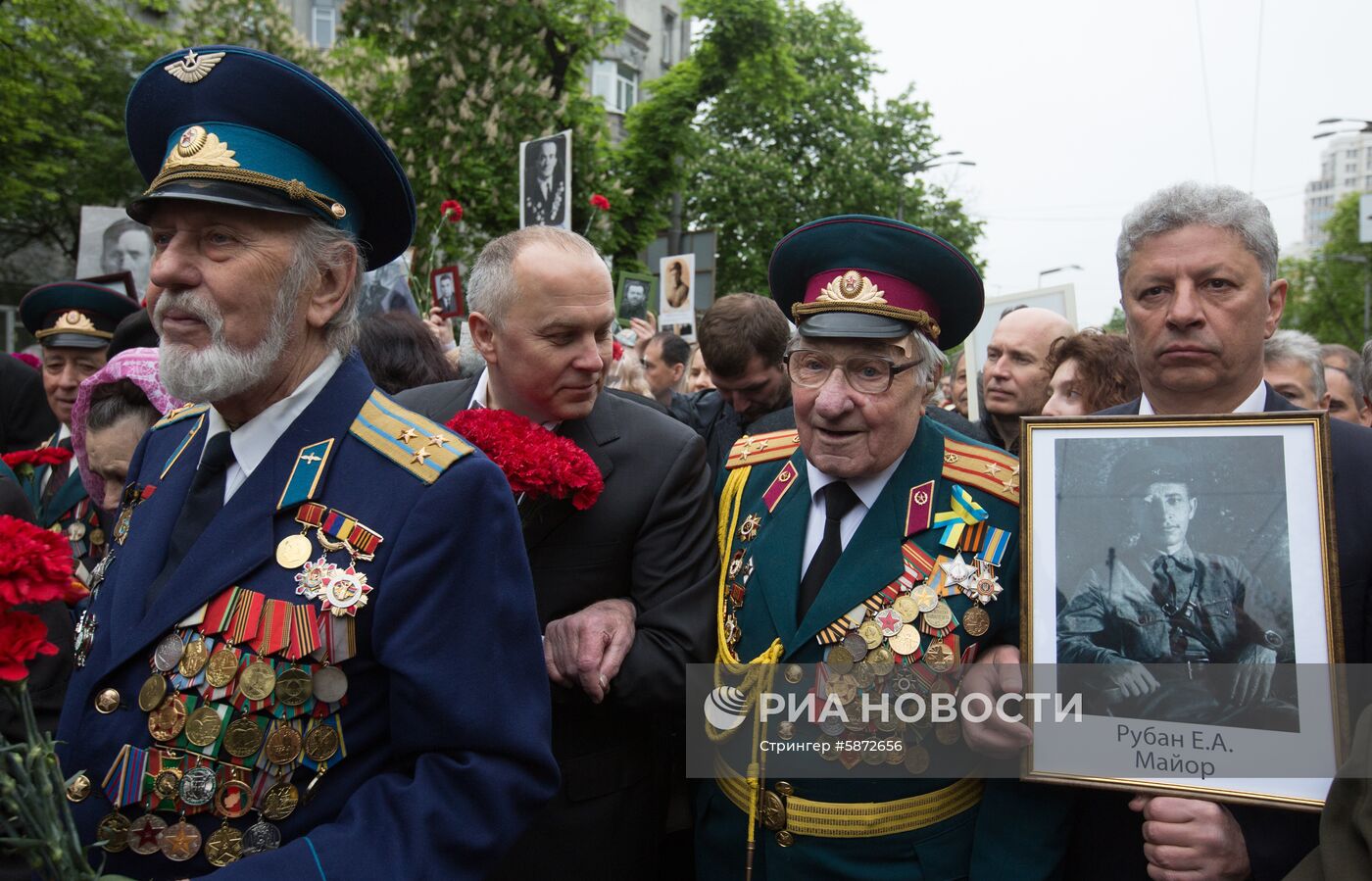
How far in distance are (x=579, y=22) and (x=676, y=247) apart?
3611 mm

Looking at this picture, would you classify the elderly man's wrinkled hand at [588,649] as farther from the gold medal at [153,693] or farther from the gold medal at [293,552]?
Result: the gold medal at [153,693]

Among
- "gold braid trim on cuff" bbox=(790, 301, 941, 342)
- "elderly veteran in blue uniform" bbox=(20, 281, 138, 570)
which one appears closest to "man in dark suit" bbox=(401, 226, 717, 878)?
"gold braid trim on cuff" bbox=(790, 301, 941, 342)

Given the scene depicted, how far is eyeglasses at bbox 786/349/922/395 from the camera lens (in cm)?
279

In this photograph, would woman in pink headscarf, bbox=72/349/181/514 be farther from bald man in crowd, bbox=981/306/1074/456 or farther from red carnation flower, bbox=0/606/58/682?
bald man in crowd, bbox=981/306/1074/456

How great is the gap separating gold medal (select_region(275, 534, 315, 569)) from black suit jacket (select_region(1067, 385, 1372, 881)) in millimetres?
1800

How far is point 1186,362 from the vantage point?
8.34 ft

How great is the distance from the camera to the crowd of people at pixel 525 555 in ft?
6.10

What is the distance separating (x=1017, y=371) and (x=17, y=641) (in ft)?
14.0

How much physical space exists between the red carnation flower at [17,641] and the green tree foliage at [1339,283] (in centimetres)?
5567

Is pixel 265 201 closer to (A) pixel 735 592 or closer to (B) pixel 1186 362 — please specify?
(A) pixel 735 592

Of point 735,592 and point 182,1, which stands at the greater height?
point 182,1

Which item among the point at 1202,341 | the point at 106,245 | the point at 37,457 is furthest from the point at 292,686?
the point at 106,245

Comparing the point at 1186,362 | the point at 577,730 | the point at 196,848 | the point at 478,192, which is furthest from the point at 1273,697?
the point at 478,192

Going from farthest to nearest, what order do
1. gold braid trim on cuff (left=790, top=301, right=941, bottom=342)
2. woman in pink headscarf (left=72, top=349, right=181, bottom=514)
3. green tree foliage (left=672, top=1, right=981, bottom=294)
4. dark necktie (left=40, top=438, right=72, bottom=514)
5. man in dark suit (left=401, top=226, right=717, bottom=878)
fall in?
green tree foliage (left=672, top=1, right=981, bottom=294) → dark necktie (left=40, top=438, right=72, bottom=514) → woman in pink headscarf (left=72, top=349, right=181, bottom=514) → gold braid trim on cuff (left=790, top=301, right=941, bottom=342) → man in dark suit (left=401, top=226, right=717, bottom=878)
